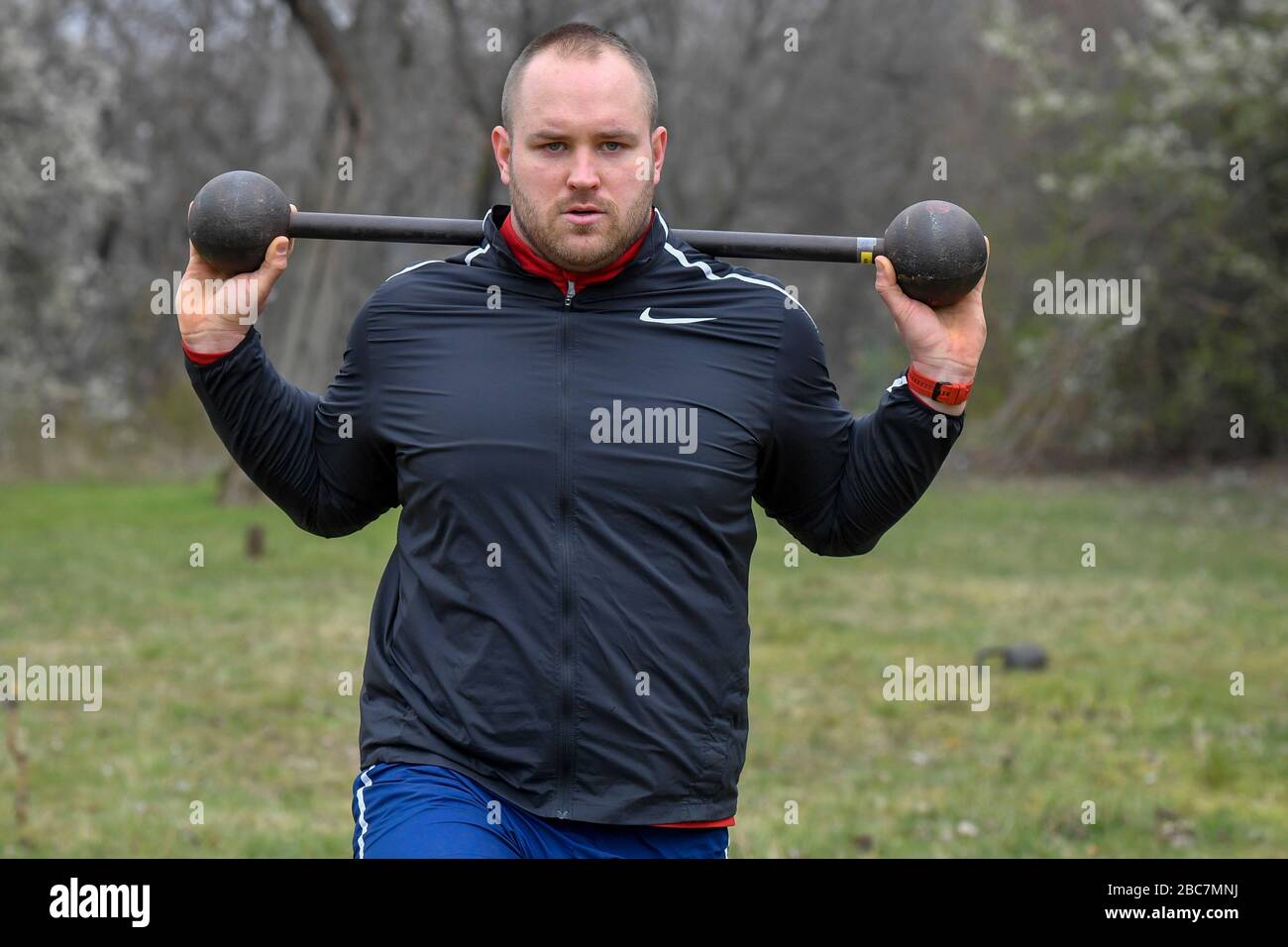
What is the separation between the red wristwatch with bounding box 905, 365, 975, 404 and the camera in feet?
12.3

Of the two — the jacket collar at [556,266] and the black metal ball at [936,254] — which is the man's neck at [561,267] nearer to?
the jacket collar at [556,266]

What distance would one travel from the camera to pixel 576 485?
11.7 ft

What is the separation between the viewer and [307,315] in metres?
21.8

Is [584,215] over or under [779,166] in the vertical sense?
under

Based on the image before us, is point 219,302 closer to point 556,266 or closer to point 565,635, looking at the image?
point 556,266

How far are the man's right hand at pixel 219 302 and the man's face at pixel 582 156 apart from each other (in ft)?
2.23

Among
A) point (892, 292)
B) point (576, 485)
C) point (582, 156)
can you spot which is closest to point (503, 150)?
point (582, 156)

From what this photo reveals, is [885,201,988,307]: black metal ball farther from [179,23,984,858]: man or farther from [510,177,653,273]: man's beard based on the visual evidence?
[510,177,653,273]: man's beard

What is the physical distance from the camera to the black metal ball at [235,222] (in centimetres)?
385

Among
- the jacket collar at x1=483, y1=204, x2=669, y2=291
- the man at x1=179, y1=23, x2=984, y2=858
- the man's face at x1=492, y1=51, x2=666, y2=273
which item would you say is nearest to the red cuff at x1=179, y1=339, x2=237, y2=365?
the man at x1=179, y1=23, x2=984, y2=858

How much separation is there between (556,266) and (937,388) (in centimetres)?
91

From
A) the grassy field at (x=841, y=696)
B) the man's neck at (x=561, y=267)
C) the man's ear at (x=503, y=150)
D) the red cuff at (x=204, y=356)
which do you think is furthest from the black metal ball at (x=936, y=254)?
the grassy field at (x=841, y=696)
